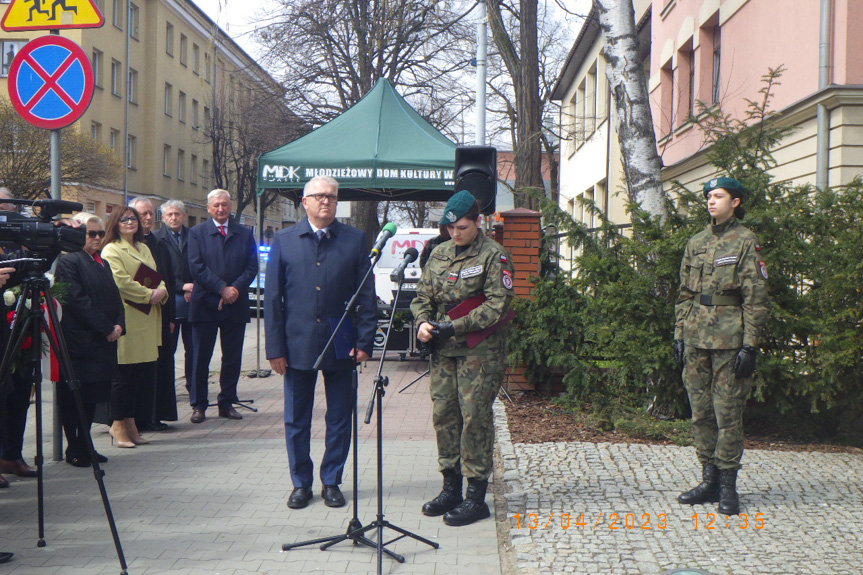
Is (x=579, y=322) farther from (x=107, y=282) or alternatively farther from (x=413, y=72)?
(x=413, y=72)

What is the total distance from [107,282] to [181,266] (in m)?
1.91

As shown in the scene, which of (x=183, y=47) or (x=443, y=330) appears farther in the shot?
(x=183, y=47)

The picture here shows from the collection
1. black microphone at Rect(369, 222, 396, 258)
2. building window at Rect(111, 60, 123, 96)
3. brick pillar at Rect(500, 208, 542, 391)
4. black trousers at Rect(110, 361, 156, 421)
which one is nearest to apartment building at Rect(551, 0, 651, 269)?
brick pillar at Rect(500, 208, 542, 391)

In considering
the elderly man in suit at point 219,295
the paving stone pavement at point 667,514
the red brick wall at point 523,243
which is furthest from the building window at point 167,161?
the paving stone pavement at point 667,514

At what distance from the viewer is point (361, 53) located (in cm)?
2805

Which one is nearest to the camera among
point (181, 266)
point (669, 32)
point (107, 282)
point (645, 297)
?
point (107, 282)

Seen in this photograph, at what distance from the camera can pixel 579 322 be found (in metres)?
8.76

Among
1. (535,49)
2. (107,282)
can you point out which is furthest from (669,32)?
(107,282)

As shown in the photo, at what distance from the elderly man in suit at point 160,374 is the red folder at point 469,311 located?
12.0ft

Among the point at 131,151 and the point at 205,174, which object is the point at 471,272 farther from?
the point at 205,174

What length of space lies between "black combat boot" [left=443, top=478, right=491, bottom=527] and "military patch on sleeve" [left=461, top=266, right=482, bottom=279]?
4.01 feet

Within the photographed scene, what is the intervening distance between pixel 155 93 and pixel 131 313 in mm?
39381
